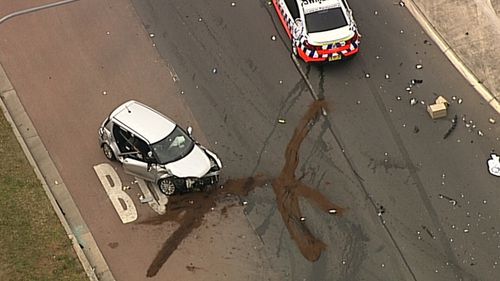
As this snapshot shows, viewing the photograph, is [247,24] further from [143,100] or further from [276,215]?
[276,215]

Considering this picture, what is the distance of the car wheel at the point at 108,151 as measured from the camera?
18953mm

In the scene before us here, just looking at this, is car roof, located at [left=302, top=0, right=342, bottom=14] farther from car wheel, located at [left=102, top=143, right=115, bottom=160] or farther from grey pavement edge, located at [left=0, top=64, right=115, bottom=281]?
grey pavement edge, located at [left=0, top=64, right=115, bottom=281]

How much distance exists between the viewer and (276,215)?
18.3 m

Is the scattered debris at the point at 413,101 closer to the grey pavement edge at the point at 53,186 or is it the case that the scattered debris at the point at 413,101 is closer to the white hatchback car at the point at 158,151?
the white hatchback car at the point at 158,151

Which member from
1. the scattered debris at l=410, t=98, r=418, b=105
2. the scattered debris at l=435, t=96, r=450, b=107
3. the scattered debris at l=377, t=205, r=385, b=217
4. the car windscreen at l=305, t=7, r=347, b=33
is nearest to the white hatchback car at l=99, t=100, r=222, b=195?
the scattered debris at l=377, t=205, r=385, b=217

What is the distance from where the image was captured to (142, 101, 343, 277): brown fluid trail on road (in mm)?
17703

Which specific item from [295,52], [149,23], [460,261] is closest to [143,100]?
[149,23]

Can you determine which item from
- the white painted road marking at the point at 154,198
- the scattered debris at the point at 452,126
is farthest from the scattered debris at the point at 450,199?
the white painted road marking at the point at 154,198

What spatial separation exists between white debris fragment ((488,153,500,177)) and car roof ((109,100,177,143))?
7951 mm

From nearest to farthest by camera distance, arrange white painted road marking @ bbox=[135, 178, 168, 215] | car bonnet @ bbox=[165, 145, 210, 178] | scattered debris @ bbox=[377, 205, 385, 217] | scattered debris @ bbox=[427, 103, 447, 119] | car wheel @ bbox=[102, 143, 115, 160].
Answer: car bonnet @ bbox=[165, 145, 210, 178] < scattered debris @ bbox=[377, 205, 385, 217] < white painted road marking @ bbox=[135, 178, 168, 215] < car wheel @ bbox=[102, 143, 115, 160] < scattered debris @ bbox=[427, 103, 447, 119]

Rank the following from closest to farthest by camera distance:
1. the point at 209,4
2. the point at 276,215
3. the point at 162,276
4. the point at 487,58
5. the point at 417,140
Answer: the point at 162,276 < the point at 276,215 < the point at 417,140 < the point at 487,58 < the point at 209,4

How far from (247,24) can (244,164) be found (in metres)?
5.14

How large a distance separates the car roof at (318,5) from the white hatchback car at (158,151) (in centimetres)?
526

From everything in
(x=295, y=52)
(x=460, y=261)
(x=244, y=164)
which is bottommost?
(x=460, y=261)
